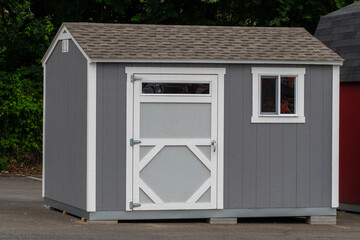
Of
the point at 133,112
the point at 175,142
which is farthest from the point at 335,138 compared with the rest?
the point at 133,112

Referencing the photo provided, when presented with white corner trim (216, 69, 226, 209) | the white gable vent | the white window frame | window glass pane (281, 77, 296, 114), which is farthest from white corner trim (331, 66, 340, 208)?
the white gable vent

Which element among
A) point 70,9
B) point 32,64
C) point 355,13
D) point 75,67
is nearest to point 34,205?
point 75,67

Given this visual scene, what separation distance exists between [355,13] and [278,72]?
159 inches

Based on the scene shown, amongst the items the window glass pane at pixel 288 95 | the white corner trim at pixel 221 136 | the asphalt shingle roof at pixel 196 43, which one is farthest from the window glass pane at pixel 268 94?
the white corner trim at pixel 221 136

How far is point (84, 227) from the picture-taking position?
42.3 feet


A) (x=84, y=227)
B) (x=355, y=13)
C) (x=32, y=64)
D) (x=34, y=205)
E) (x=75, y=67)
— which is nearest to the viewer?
(x=84, y=227)

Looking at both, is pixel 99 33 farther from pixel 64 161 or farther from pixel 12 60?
pixel 12 60

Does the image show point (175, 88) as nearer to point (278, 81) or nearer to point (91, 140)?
point (91, 140)

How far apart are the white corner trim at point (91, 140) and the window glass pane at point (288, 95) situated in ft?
9.29

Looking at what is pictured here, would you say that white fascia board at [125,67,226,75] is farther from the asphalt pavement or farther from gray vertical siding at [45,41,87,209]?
the asphalt pavement

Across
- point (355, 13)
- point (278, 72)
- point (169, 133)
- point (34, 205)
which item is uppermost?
point (355, 13)

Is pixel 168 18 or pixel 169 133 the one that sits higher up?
pixel 168 18

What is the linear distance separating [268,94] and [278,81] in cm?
24

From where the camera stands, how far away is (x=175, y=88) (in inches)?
542
